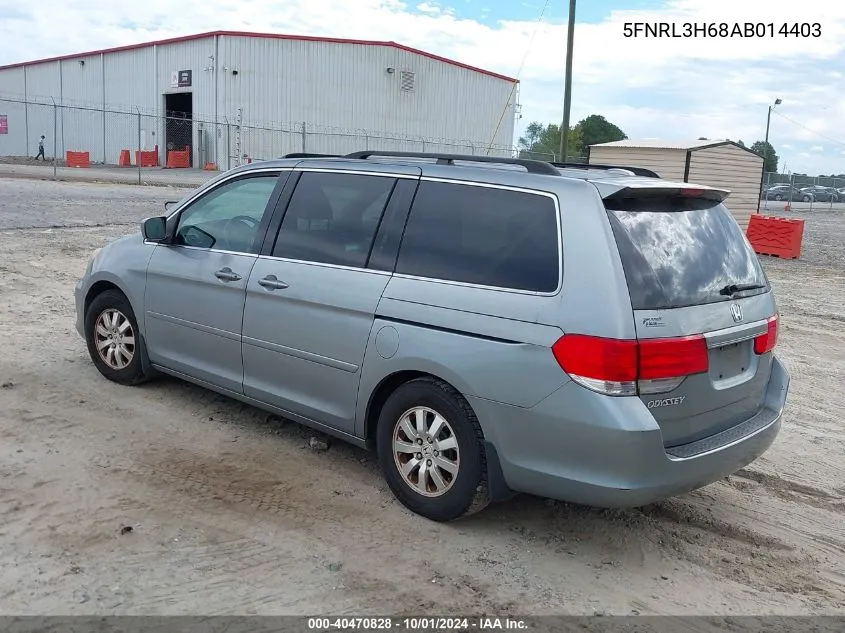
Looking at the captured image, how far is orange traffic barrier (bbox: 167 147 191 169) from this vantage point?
42406mm

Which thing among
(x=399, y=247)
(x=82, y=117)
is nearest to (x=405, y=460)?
(x=399, y=247)

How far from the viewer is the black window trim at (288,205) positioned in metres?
4.35

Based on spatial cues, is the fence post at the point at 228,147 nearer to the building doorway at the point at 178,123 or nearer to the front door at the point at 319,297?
the building doorway at the point at 178,123

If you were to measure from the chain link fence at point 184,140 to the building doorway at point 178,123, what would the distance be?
2.2 inches

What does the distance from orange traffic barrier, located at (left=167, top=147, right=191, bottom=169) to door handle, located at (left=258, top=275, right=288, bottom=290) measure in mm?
40115

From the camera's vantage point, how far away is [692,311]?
11.9 ft

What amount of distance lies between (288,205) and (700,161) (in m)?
14.2

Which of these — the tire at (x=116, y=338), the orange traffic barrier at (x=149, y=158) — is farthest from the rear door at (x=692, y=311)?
the orange traffic barrier at (x=149, y=158)

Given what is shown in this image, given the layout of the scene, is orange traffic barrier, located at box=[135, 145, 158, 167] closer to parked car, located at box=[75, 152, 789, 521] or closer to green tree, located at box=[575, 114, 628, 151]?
parked car, located at box=[75, 152, 789, 521]

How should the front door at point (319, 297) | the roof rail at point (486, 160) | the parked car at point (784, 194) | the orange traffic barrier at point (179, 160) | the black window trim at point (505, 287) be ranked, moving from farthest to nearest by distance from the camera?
the parked car at point (784, 194) < the orange traffic barrier at point (179, 160) < the front door at point (319, 297) < the roof rail at point (486, 160) < the black window trim at point (505, 287)

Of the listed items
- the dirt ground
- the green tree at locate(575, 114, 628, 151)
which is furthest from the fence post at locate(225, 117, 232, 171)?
the green tree at locate(575, 114, 628, 151)

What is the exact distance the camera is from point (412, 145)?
45.3 metres

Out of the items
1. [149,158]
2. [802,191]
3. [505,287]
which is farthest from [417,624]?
[802,191]

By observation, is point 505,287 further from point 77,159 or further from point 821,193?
point 821,193
